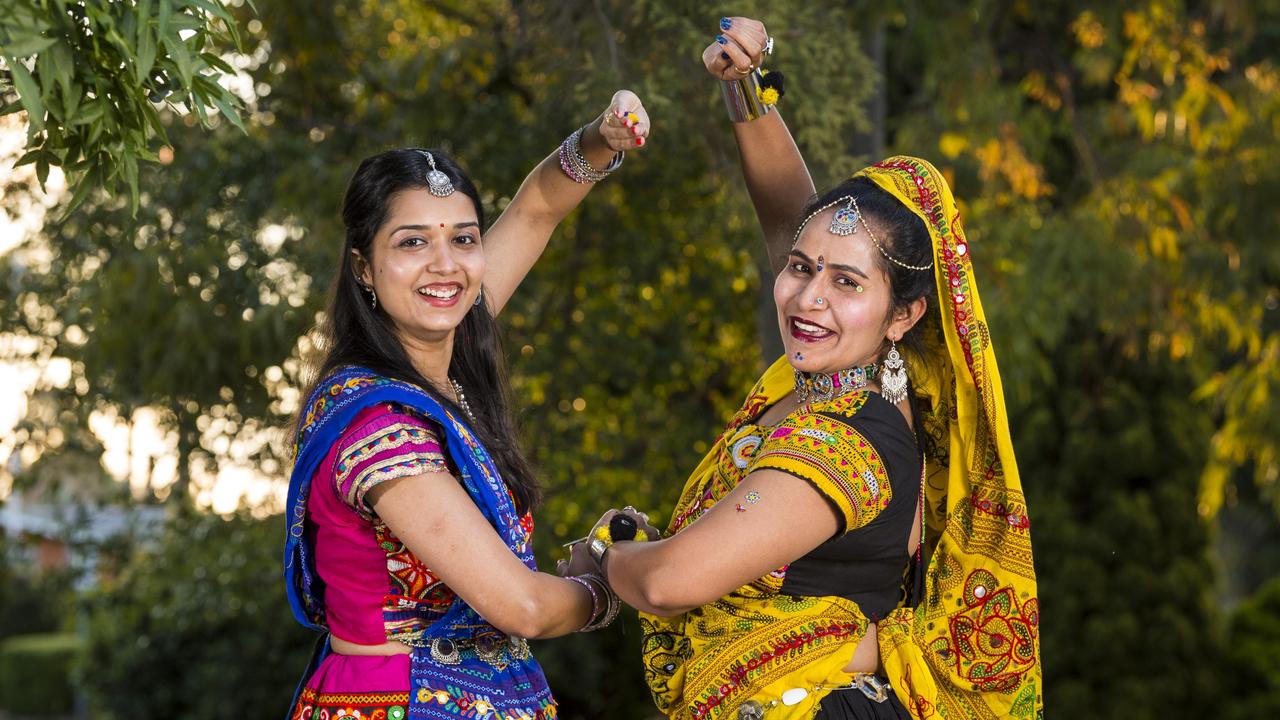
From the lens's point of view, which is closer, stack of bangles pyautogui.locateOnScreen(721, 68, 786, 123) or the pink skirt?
the pink skirt

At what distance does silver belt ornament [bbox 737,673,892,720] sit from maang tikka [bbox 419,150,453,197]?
1119 mm

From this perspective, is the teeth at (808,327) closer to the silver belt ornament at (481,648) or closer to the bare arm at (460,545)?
the bare arm at (460,545)

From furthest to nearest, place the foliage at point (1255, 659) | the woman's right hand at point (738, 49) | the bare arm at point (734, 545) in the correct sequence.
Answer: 1. the foliage at point (1255, 659)
2. the woman's right hand at point (738, 49)
3. the bare arm at point (734, 545)

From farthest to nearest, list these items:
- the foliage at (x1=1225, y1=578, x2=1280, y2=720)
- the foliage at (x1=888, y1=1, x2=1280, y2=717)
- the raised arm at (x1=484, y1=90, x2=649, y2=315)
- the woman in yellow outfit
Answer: the foliage at (x1=1225, y1=578, x2=1280, y2=720) < the foliage at (x1=888, y1=1, x2=1280, y2=717) < the raised arm at (x1=484, y1=90, x2=649, y2=315) < the woman in yellow outfit

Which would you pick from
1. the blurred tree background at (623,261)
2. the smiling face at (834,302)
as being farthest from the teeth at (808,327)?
the blurred tree background at (623,261)

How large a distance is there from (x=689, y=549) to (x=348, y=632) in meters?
0.70

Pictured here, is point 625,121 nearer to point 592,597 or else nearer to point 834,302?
point 834,302

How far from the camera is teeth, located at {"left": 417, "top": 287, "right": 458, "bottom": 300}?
8.73ft

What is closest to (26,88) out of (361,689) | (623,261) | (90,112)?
(90,112)

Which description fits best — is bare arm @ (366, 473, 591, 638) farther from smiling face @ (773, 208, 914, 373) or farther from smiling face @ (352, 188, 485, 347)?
smiling face @ (773, 208, 914, 373)

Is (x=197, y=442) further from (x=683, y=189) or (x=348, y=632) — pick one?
(x=348, y=632)

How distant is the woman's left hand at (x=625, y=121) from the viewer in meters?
2.91

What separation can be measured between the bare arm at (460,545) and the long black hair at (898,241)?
33.3 inches

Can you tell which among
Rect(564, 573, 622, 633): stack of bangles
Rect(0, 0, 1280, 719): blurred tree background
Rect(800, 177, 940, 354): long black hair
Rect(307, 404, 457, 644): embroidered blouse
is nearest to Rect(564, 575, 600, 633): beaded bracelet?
Rect(564, 573, 622, 633): stack of bangles
